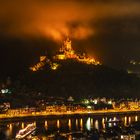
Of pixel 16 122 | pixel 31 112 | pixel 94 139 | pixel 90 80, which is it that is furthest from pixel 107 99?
pixel 94 139

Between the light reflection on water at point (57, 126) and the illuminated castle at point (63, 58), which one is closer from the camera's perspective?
the light reflection on water at point (57, 126)

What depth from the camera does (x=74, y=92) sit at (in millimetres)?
99625

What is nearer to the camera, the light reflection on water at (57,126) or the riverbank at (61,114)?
the light reflection on water at (57,126)

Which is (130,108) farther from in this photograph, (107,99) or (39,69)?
(39,69)

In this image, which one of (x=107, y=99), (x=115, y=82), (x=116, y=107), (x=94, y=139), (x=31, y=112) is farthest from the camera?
(x=115, y=82)

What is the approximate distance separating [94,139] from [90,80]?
236 feet

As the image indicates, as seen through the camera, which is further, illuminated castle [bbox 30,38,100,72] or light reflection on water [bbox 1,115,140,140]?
illuminated castle [bbox 30,38,100,72]

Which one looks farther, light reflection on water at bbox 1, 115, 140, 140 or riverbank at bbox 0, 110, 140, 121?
riverbank at bbox 0, 110, 140, 121

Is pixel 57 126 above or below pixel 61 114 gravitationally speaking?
below

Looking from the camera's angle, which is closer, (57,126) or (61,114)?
(57,126)

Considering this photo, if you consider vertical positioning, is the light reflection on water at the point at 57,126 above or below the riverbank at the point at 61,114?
below

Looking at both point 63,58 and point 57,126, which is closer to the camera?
point 57,126

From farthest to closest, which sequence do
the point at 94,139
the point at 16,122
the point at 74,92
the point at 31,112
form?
1. the point at 74,92
2. the point at 31,112
3. the point at 16,122
4. the point at 94,139

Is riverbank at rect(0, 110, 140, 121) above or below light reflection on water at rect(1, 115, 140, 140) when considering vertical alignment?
above
